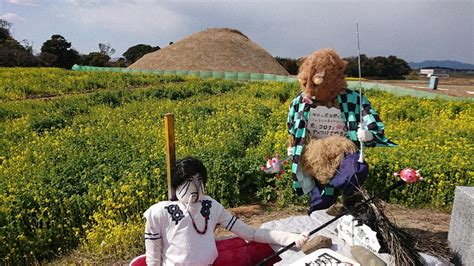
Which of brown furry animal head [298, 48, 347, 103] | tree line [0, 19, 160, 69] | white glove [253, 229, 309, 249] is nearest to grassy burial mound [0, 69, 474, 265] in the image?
white glove [253, 229, 309, 249]

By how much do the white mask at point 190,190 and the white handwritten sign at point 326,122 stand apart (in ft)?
4.99

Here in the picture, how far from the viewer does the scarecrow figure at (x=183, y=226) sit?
2.73m

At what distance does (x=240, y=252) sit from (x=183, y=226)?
28.2 inches

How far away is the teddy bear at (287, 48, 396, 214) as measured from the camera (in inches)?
143

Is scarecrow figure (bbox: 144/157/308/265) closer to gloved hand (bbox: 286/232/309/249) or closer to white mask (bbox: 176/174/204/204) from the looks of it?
white mask (bbox: 176/174/204/204)

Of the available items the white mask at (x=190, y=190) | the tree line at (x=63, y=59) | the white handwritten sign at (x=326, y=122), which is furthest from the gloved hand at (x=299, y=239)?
the tree line at (x=63, y=59)

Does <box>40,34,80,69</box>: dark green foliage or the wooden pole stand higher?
<box>40,34,80,69</box>: dark green foliage

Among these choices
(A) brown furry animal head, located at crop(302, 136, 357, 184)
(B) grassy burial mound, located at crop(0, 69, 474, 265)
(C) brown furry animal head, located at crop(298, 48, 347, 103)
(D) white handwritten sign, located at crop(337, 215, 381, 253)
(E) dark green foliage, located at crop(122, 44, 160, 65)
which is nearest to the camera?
(D) white handwritten sign, located at crop(337, 215, 381, 253)

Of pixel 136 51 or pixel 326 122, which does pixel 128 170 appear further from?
pixel 136 51

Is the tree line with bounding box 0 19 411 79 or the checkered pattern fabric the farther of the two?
the tree line with bounding box 0 19 411 79

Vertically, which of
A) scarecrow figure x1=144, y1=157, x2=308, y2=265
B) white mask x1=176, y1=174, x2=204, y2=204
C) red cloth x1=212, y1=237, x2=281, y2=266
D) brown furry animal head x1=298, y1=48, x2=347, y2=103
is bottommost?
Result: red cloth x1=212, y1=237, x2=281, y2=266

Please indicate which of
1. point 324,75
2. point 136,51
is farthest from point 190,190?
point 136,51

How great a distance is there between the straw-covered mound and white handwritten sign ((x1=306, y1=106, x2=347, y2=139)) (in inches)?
1318

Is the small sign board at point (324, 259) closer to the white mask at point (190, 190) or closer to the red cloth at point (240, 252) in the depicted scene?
the red cloth at point (240, 252)
